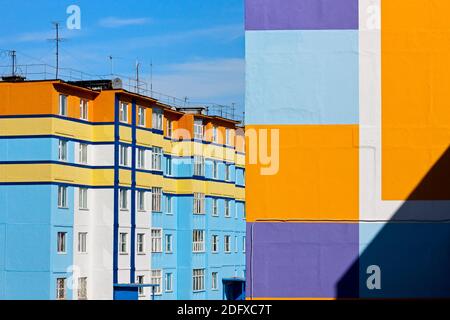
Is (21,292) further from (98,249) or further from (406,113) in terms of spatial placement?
(406,113)

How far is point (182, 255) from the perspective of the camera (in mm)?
70875

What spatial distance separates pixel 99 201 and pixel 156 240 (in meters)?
5.90

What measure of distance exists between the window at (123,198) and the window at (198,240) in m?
8.46

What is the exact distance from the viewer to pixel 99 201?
64062 mm

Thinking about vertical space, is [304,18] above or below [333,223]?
above

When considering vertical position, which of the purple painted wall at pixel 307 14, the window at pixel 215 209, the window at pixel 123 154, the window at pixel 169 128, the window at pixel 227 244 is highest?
the window at pixel 169 128

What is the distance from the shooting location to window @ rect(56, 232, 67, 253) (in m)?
59.2

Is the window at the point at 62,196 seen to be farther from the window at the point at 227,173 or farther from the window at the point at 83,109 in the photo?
the window at the point at 227,173

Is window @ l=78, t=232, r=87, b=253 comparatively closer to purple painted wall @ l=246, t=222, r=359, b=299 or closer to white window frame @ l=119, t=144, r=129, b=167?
white window frame @ l=119, t=144, r=129, b=167

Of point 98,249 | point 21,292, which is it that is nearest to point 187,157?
point 98,249

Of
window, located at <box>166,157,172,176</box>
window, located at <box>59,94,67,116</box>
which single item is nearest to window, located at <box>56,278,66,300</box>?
window, located at <box>59,94,67,116</box>

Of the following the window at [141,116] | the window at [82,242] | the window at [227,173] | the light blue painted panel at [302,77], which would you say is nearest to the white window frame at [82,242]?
the window at [82,242]

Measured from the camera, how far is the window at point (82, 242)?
61.2 m
